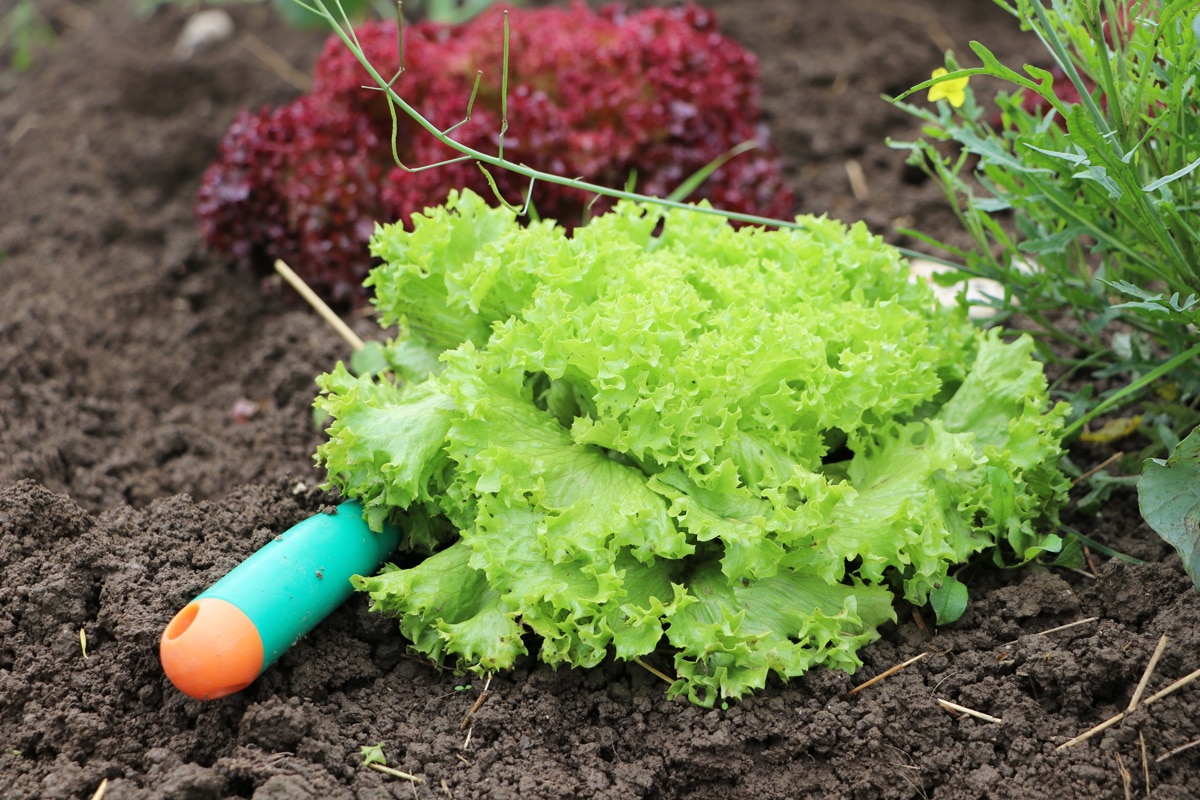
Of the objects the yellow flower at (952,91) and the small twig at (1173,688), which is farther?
the yellow flower at (952,91)

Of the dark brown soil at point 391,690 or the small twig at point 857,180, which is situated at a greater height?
the small twig at point 857,180

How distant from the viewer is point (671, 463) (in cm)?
222

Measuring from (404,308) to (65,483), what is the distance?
1.18 m

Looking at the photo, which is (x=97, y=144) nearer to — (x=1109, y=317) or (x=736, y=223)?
(x=736, y=223)

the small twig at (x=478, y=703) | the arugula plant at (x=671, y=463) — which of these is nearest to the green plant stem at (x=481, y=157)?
the arugula plant at (x=671, y=463)

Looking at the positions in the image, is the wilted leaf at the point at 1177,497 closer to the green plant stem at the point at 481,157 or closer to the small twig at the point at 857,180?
the green plant stem at the point at 481,157

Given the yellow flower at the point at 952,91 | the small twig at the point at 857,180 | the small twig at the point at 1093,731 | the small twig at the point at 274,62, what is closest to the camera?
the small twig at the point at 1093,731

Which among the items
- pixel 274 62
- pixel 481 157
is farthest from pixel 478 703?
pixel 274 62

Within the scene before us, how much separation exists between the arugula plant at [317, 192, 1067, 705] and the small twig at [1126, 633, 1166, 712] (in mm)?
326

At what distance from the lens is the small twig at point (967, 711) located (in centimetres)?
212

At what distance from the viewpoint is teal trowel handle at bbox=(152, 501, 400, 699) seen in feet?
6.56

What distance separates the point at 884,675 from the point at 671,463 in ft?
2.17

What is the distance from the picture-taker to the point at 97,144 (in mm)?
4941

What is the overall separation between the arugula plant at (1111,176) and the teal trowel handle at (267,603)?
1.58 metres
